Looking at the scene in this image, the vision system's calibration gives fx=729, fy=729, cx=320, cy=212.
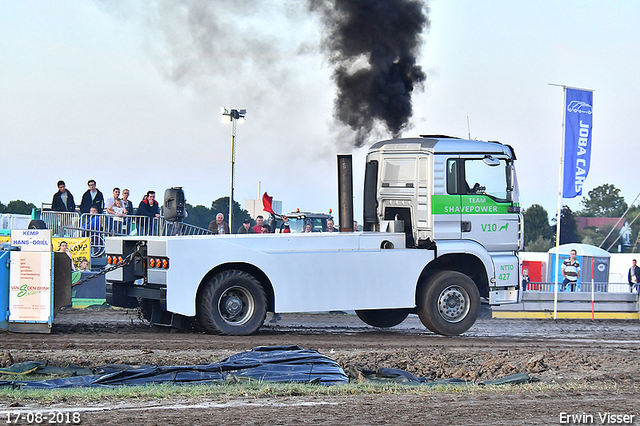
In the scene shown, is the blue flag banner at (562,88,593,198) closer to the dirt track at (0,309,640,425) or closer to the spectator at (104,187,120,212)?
the dirt track at (0,309,640,425)

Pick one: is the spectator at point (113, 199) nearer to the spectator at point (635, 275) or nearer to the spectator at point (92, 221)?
the spectator at point (92, 221)

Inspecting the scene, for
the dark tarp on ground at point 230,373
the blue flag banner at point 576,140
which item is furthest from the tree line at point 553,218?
the dark tarp on ground at point 230,373

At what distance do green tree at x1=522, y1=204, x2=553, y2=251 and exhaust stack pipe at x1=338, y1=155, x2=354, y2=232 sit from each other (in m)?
65.3

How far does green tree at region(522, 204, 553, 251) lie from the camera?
251ft

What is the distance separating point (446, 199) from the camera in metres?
12.4

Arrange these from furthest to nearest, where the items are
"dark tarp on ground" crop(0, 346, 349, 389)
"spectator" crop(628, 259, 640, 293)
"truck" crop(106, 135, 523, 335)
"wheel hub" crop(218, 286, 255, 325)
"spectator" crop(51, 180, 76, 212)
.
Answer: "spectator" crop(628, 259, 640, 293) < "spectator" crop(51, 180, 76, 212) < "wheel hub" crop(218, 286, 255, 325) < "truck" crop(106, 135, 523, 335) < "dark tarp on ground" crop(0, 346, 349, 389)

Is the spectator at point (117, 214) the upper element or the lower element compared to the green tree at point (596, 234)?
lower

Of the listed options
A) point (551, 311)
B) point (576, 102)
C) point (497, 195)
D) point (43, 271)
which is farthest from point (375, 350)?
point (576, 102)

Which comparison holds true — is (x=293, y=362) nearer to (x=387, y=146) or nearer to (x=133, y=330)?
(x=133, y=330)

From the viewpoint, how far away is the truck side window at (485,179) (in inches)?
496

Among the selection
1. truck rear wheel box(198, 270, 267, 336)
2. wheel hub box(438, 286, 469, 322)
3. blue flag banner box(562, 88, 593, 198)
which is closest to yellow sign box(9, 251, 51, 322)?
truck rear wheel box(198, 270, 267, 336)

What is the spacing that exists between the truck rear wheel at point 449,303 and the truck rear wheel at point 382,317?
4.64 feet

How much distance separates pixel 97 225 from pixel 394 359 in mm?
10883

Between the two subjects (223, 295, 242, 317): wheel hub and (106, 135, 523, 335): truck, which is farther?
(223, 295, 242, 317): wheel hub
